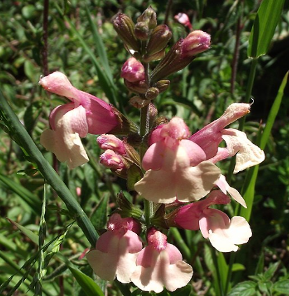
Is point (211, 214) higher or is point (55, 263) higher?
point (211, 214)

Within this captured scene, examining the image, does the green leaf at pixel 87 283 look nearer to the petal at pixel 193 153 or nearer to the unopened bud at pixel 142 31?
the petal at pixel 193 153

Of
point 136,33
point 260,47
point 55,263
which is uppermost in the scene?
point 136,33

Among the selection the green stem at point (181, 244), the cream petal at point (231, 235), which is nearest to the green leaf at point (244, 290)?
the cream petal at point (231, 235)

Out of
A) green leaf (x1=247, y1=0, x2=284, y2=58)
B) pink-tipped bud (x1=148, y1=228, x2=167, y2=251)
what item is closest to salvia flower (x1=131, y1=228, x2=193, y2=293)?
pink-tipped bud (x1=148, y1=228, x2=167, y2=251)

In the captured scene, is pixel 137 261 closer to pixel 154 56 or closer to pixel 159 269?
pixel 159 269

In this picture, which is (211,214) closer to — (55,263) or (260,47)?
(260,47)

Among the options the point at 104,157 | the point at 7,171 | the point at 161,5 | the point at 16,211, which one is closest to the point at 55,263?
the point at 16,211
